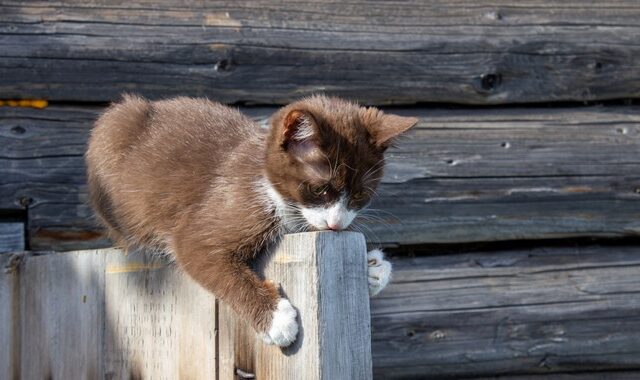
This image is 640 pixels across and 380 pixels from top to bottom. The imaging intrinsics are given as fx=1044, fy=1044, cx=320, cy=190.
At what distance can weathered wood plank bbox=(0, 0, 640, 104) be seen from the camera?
4.24 meters

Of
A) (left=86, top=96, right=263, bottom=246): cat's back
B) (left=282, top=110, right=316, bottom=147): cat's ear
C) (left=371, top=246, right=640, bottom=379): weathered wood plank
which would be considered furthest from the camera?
(left=371, top=246, right=640, bottom=379): weathered wood plank

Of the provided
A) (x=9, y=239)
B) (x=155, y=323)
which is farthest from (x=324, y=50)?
(x=155, y=323)

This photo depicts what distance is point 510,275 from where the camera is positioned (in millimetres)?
4586

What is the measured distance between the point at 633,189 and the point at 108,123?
238cm

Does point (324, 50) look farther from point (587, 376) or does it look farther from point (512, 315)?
point (587, 376)

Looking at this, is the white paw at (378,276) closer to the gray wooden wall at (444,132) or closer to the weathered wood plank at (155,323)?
the weathered wood plank at (155,323)

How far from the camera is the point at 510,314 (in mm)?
4547

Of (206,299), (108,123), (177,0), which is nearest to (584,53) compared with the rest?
(177,0)

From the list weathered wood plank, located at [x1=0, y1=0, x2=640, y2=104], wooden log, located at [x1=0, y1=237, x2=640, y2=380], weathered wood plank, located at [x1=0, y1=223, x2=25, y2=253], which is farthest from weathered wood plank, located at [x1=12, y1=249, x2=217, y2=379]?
wooden log, located at [x1=0, y1=237, x2=640, y2=380]

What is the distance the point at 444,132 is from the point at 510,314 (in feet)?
2.77

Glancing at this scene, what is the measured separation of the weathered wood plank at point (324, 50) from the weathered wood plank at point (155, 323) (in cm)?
123

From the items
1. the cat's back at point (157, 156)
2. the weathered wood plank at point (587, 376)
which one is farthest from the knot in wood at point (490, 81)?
the cat's back at point (157, 156)

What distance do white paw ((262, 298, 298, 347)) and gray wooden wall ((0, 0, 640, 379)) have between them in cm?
181

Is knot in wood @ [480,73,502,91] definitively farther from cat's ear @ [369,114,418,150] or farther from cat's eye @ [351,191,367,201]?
cat's eye @ [351,191,367,201]
